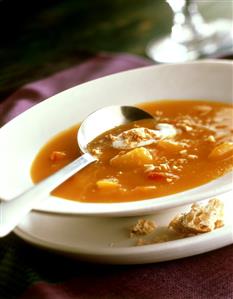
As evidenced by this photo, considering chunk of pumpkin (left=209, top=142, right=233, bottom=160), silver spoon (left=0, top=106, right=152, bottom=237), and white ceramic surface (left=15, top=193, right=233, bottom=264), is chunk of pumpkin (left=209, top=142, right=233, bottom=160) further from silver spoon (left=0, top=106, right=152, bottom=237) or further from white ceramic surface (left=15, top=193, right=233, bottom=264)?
silver spoon (left=0, top=106, right=152, bottom=237)

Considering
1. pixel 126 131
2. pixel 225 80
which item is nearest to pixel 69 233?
pixel 126 131

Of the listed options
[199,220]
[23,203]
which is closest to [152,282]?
[199,220]

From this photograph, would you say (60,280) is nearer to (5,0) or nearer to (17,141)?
(17,141)

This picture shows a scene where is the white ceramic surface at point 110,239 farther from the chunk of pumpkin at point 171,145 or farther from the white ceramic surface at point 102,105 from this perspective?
the chunk of pumpkin at point 171,145

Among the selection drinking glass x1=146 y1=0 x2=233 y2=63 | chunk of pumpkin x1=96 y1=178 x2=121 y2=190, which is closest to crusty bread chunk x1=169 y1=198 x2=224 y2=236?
chunk of pumpkin x1=96 y1=178 x2=121 y2=190

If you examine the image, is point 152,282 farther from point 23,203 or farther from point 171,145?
point 171,145

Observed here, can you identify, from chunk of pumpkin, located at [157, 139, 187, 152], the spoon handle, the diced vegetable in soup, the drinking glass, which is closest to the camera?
the spoon handle

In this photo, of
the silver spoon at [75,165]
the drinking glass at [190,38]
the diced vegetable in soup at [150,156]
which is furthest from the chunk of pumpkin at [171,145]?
the drinking glass at [190,38]
